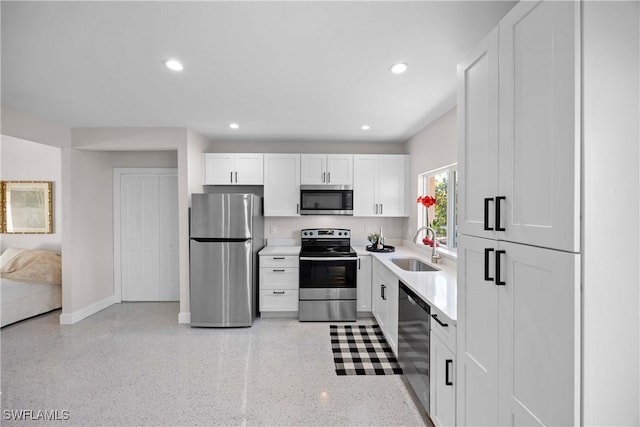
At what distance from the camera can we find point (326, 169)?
4262mm

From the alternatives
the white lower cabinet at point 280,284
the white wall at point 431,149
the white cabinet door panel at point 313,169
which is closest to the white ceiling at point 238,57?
the white wall at point 431,149

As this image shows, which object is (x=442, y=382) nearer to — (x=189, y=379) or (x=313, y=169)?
(x=189, y=379)

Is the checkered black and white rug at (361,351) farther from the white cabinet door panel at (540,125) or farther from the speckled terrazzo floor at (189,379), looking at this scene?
the white cabinet door panel at (540,125)

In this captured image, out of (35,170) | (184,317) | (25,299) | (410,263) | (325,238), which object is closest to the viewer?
(410,263)

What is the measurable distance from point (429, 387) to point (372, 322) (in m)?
1.98

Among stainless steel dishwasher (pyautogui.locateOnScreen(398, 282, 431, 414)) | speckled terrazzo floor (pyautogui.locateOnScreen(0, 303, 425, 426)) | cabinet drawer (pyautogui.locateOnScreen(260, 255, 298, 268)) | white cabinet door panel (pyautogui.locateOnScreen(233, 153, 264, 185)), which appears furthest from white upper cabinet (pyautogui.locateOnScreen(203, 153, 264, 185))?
stainless steel dishwasher (pyautogui.locateOnScreen(398, 282, 431, 414))

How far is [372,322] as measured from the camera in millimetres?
3867

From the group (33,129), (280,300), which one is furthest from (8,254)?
(280,300)

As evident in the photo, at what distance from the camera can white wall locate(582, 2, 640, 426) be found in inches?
33.5

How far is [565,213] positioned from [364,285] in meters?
3.20

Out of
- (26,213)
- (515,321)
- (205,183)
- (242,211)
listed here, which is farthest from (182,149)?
(515,321)

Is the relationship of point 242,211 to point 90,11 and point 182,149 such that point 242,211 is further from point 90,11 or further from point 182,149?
point 90,11

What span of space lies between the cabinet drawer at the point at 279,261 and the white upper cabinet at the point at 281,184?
0.62 metres

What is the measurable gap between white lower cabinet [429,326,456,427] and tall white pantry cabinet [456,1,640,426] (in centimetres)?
42
